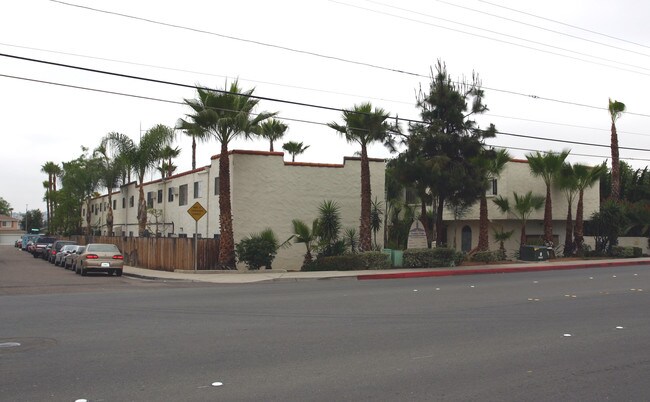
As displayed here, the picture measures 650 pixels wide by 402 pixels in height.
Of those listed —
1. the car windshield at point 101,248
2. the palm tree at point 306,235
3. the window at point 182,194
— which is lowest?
the car windshield at point 101,248

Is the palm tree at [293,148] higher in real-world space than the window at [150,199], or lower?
higher

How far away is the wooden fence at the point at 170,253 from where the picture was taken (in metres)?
27.0

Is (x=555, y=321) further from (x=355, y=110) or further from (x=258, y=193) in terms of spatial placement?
(x=258, y=193)

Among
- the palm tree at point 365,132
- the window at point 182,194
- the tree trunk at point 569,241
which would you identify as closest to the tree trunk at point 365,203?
the palm tree at point 365,132

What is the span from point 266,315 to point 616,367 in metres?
6.54

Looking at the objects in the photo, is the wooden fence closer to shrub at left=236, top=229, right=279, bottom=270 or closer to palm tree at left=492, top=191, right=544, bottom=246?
shrub at left=236, top=229, right=279, bottom=270

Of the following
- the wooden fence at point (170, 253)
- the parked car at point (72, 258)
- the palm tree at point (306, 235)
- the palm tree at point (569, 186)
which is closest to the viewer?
the palm tree at point (306, 235)

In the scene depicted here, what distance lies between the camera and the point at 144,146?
126 feet

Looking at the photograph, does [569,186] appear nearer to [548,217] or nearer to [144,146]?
[548,217]

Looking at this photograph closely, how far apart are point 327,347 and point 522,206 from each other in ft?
90.6

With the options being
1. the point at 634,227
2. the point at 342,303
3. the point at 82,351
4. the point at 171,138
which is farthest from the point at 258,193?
the point at 634,227

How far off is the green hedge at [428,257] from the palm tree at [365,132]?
6.60ft

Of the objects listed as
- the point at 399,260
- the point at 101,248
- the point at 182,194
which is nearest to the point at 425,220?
the point at 399,260

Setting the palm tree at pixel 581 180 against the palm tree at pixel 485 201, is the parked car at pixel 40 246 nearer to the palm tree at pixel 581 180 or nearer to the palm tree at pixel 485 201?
the palm tree at pixel 485 201
